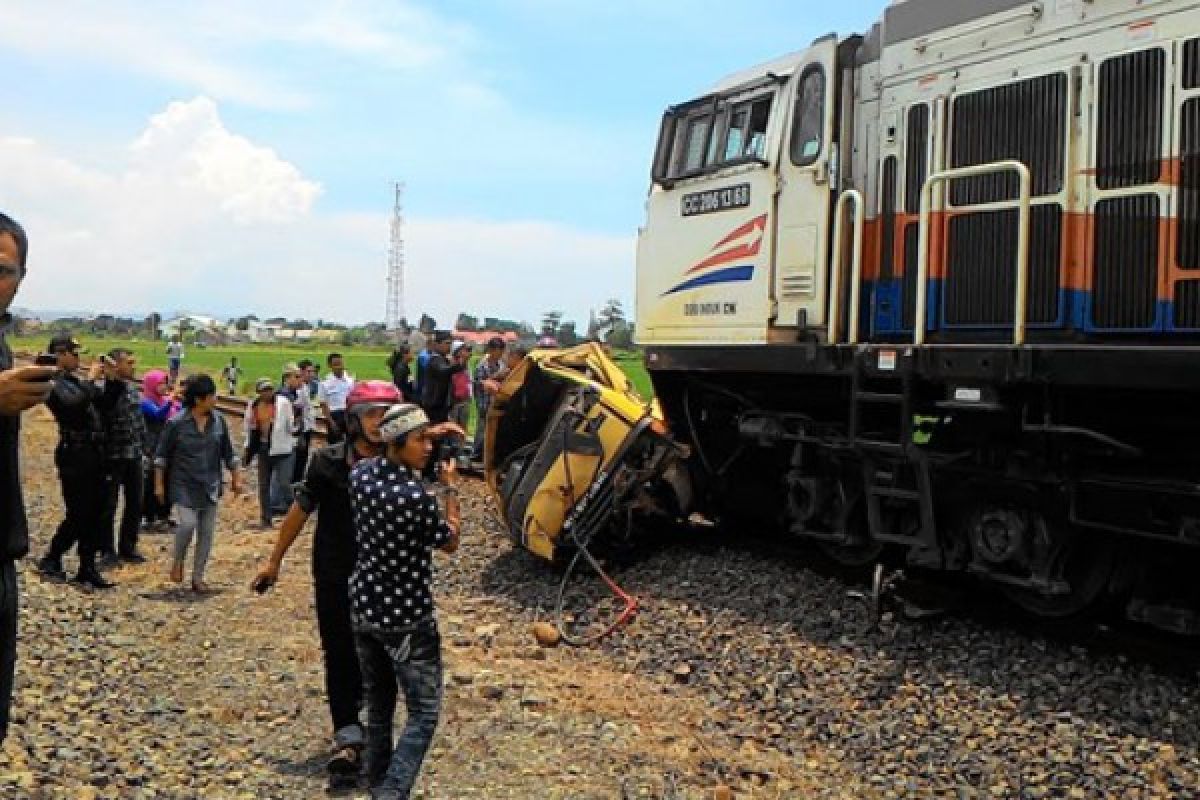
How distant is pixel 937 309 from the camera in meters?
7.23

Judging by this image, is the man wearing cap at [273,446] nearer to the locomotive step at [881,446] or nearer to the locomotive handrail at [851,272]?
the locomotive handrail at [851,272]

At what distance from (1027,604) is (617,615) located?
8.97 feet

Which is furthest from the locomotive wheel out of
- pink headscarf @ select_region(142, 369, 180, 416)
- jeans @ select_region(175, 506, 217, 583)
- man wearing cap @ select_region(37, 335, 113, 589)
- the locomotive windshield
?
pink headscarf @ select_region(142, 369, 180, 416)

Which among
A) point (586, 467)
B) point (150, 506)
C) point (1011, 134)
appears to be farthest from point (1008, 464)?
point (150, 506)

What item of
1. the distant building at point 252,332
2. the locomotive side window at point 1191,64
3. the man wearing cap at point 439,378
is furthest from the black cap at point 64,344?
the distant building at point 252,332

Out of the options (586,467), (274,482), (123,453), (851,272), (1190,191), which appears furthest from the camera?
(274,482)

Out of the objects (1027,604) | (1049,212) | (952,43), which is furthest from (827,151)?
(1027,604)

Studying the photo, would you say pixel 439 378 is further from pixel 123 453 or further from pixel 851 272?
pixel 851 272

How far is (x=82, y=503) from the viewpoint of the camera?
875 centimetres

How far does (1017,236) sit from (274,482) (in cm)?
827

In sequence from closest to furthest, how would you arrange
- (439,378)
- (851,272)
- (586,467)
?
(851,272) < (586,467) < (439,378)

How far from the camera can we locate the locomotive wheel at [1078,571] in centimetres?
638

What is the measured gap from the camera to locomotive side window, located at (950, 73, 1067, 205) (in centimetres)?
654

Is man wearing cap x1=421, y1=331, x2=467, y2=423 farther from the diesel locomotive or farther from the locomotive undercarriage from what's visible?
the locomotive undercarriage
